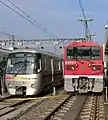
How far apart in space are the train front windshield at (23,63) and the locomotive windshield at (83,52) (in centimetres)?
229

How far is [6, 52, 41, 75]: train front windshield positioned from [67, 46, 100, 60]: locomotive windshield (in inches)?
90.3

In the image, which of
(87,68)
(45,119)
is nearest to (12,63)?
(87,68)

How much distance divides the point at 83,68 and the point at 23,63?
3767mm

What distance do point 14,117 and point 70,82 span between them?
8.96 meters

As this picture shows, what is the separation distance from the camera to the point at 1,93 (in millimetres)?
22484

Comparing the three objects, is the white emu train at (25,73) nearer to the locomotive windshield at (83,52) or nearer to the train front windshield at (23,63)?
the train front windshield at (23,63)

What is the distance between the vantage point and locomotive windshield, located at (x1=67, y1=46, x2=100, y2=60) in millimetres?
21344

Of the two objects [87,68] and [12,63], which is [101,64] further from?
[12,63]

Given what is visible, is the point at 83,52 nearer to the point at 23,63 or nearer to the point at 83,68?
the point at 83,68

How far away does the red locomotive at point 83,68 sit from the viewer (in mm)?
20922

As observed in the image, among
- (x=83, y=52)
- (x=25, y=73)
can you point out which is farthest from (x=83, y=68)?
(x=25, y=73)

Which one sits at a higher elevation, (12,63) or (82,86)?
(12,63)

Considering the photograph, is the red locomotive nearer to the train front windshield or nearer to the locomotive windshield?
the locomotive windshield

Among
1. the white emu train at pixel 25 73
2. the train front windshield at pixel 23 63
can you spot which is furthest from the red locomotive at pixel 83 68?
the train front windshield at pixel 23 63
